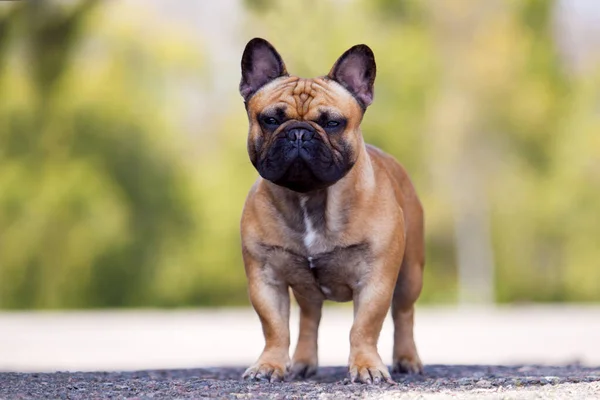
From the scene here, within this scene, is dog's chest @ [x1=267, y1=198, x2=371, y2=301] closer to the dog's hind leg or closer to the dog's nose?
the dog's nose

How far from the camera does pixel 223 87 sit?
77.0 feet

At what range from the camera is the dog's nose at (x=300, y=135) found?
4.43 meters

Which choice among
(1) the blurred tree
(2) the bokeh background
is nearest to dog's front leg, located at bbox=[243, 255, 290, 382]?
(1) the blurred tree

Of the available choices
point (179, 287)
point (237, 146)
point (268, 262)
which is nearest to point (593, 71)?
point (237, 146)

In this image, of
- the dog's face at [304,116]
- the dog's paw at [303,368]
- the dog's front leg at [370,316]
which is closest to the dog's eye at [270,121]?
the dog's face at [304,116]

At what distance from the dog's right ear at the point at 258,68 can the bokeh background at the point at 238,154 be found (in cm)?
1537

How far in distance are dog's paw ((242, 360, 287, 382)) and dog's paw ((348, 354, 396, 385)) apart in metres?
0.33

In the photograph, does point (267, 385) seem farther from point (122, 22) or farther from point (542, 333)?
point (122, 22)

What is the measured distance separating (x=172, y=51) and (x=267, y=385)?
1874 centimetres

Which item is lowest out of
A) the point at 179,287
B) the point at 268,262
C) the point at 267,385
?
the point at 267,385

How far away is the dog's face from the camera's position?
446 cm

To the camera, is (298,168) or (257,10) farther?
(257,10)

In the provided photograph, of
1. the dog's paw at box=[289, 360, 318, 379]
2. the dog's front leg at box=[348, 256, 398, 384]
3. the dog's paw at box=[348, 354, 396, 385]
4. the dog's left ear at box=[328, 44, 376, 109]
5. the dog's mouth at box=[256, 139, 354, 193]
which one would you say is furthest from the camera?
the dog's paw at box=[289, 360, 318, 379]

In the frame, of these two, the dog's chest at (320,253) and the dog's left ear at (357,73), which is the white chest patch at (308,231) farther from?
the dog's left ear at (357,73)
